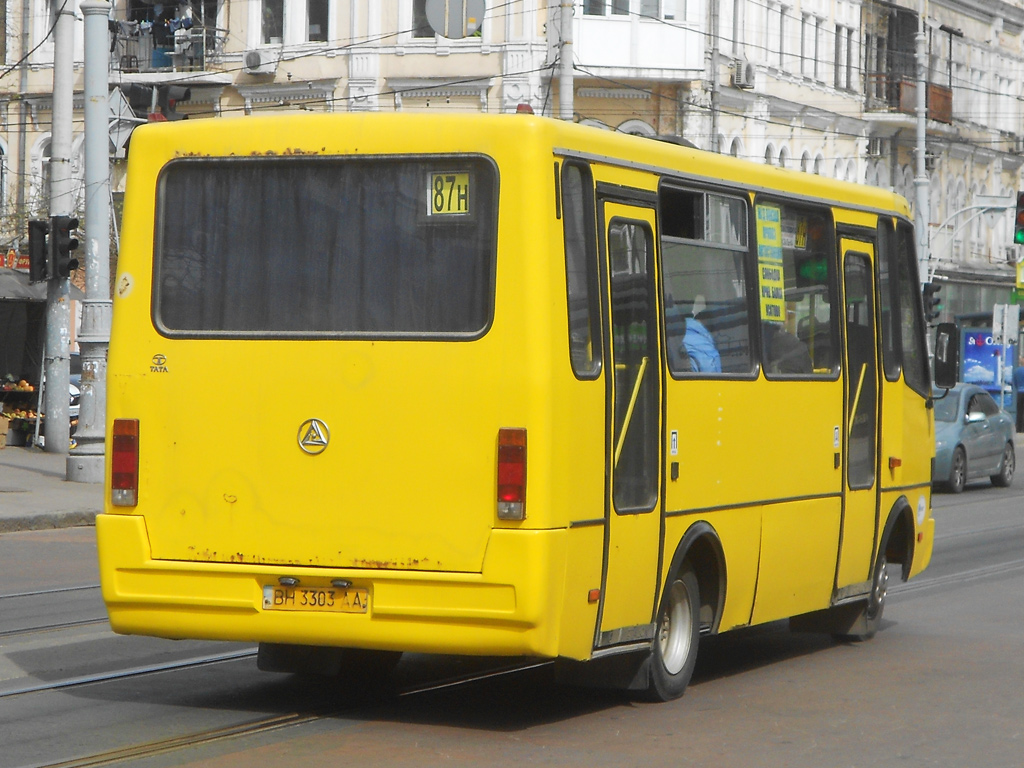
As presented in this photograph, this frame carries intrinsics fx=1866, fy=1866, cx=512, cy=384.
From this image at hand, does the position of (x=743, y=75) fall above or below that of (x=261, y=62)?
below

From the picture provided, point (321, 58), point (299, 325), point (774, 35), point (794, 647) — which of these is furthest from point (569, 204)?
point (774, 35)

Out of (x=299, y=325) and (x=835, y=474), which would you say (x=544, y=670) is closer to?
(x=835, y=474)

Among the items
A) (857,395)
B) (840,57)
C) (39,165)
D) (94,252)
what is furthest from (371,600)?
(840,57)

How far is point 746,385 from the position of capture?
9.55 m

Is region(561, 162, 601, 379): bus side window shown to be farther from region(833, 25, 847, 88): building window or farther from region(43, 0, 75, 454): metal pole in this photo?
region(833, 25, 847, 88): building window

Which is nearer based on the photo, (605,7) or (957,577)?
(957,577)

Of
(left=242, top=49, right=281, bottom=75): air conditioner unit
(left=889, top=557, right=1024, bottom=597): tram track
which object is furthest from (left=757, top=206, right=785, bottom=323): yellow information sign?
(left=242, top=49, right=281, bottom=75): air conditioner unit

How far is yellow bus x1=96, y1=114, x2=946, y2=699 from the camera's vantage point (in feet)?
25.5

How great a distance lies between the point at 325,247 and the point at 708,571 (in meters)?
2.68

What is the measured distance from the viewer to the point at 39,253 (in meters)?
24.9

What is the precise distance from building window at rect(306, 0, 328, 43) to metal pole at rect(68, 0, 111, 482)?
20303 millimetres

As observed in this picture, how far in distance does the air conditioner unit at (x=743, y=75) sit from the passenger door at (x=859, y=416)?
33.0m

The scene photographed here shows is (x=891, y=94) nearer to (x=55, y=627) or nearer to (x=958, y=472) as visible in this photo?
(x=958, y=472)

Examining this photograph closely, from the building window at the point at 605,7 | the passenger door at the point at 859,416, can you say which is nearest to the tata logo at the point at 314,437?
the passenger door at the point at 859,416
